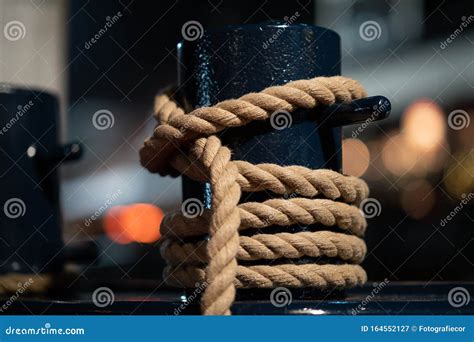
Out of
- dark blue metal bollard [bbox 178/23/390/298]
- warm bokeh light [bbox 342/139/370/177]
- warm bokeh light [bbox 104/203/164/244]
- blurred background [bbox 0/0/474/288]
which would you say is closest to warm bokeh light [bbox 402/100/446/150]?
blurred background [bbox 0/0/474/288]

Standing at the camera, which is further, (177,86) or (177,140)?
(177,86)

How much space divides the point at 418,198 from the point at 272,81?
4506 mm

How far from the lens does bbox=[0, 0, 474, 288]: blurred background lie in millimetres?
3051

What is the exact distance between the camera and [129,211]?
5145mm

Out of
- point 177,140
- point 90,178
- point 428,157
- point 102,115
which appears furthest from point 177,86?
point 428,157

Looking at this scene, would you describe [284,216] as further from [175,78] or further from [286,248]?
[175,78]

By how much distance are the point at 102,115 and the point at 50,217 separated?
8.2 inches

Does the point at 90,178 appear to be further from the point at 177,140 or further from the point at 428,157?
the point at 177,140

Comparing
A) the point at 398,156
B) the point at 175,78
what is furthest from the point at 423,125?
the point at 175,78

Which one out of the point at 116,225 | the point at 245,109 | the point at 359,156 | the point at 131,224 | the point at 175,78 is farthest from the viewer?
the point at 359,156

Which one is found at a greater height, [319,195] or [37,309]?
[319,195]

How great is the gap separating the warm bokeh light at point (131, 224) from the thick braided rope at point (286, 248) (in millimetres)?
3459

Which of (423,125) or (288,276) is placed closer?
(288,276)

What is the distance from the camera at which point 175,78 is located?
365 cm
